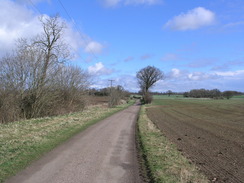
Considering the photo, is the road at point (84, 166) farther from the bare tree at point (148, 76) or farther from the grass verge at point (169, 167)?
the bare tree at point (148, 76)

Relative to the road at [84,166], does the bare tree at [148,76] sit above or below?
above

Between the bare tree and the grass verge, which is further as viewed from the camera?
the bare tree

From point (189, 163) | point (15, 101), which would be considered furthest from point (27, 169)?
point (15, 101)

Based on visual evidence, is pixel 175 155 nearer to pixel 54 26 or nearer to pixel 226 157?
pixel 226 157

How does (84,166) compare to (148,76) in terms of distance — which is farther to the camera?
(148,76)

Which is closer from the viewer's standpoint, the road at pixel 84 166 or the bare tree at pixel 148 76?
the road at pixel 84 166

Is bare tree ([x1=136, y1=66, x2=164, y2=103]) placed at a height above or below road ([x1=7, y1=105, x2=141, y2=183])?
above

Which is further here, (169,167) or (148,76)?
(148,76)

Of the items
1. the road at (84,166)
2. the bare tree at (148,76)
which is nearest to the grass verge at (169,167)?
the road at (84,166)

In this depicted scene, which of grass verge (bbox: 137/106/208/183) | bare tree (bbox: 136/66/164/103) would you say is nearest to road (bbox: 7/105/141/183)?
grass verge (bbox: 137/106/208/183)

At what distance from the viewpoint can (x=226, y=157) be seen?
24.4 ft

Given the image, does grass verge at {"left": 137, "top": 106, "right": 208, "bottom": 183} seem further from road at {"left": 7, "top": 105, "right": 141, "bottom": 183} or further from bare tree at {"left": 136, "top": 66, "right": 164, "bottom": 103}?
bare tree at {"left": 136, "top": 66, "right": 164, "bottom": 103}

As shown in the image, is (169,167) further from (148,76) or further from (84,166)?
(148,76)

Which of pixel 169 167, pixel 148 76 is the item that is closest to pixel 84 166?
pixel 169 167
